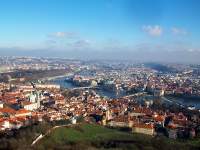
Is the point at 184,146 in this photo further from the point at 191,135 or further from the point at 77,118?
the point at 77,118

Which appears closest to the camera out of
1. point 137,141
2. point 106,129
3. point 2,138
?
point 2,138

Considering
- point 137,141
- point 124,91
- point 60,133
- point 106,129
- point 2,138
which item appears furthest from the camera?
point 124,91

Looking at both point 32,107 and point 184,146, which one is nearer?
point 184,146

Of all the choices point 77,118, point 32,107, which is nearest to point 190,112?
point 77,118

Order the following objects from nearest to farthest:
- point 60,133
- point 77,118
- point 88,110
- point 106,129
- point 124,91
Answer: point 60,133 < point 106,129 < point 77,118 < point 88,110 < point 124,91

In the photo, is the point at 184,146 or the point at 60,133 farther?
the point at 60,133

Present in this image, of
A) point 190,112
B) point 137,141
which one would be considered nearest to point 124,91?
Answer: point 190,112

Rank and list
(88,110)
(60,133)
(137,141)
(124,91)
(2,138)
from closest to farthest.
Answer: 1. (2,138)
2. (137,141)
3. (60,133)
4. (88,110)
5. (124,91)

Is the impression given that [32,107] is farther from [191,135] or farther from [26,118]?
[191,135]
